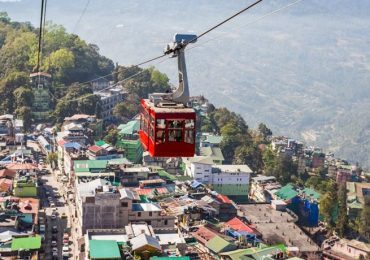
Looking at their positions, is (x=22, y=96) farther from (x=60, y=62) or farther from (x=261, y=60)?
(x=261, y=60)

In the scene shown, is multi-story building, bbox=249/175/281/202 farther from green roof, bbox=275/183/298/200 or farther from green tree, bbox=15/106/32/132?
green tree, bbox=15/106/32/132

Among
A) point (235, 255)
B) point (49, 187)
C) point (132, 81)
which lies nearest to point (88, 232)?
point (235, 255)

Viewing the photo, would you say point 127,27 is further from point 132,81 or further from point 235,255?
point 235,255

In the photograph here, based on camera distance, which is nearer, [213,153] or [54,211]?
[54,211]

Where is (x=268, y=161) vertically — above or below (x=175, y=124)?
below

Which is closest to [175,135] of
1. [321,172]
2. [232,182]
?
[232,182]
